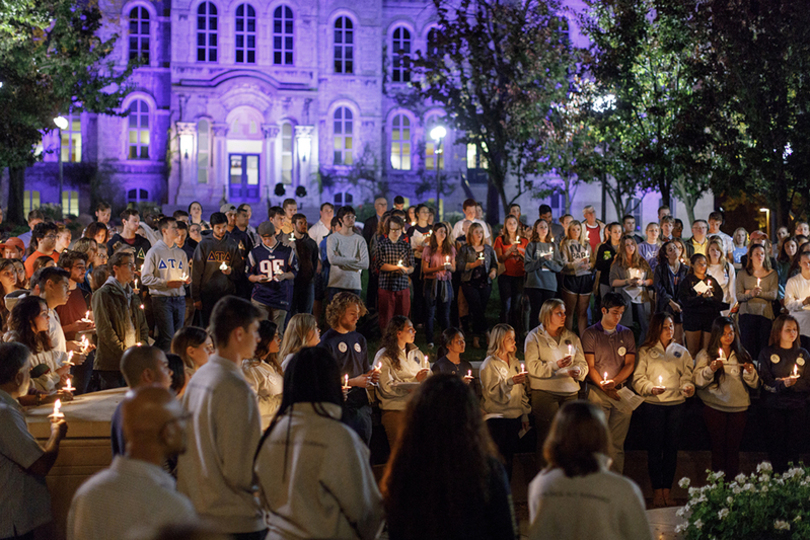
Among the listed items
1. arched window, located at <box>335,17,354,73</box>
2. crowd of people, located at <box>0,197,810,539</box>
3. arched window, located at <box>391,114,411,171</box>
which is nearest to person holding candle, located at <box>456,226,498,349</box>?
crowd of people, located at <box>0,197,810,539</box>

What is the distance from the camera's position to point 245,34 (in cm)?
3753

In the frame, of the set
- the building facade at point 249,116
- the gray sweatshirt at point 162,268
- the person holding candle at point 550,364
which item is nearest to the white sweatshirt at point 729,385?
the person holding candle at point 550,364

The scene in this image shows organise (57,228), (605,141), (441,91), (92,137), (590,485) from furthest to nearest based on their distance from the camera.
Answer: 1. (92,137)
2. (441,91)
3. (605,141)
4. (57,228)
5. (590,485)

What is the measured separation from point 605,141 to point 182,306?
66.7 ft

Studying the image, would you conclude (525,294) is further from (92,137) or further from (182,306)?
(92,137)

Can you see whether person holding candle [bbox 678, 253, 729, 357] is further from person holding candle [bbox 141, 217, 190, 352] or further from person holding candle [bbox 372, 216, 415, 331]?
person holding candle [bbox 141, 217, 190, 352]

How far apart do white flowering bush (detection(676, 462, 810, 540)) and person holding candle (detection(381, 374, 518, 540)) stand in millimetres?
3272

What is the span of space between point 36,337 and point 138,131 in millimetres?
34043

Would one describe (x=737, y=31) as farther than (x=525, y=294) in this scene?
Yes

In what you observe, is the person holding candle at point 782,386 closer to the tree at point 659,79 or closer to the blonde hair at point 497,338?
the blonde hair at point 497,338

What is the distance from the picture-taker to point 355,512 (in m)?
3.62

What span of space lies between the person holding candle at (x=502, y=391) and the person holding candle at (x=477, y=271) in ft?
12.1

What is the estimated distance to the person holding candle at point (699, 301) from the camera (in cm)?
1041

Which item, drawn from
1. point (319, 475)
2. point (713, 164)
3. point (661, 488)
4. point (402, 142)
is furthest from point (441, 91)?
point (319, 475)
